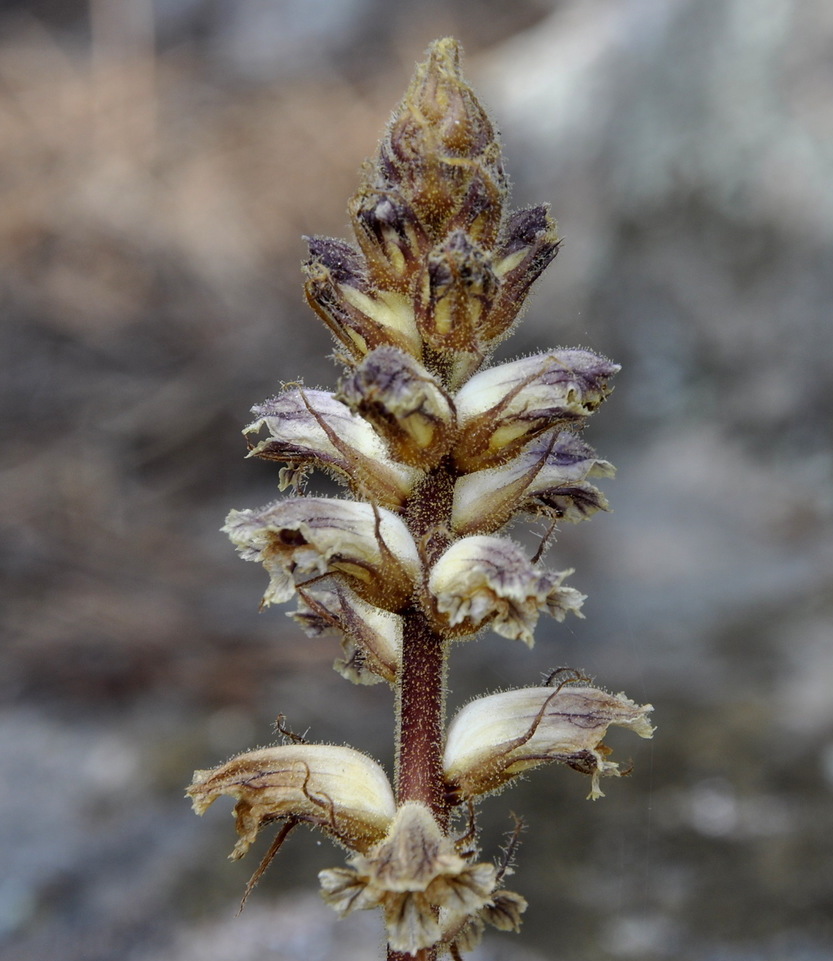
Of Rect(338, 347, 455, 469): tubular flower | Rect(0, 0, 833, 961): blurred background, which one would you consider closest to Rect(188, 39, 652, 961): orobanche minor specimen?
Rect(338, 347, 455, 469): tubular flower

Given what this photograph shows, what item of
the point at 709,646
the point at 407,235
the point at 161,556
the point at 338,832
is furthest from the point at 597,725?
the point at 161,556

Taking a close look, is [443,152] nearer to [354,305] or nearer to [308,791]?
[354,305]

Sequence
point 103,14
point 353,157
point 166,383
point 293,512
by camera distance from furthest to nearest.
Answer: point 103,14 < point 353,157 < point 166,383 < point 293,512

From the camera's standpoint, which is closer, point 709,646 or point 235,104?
point 709,646

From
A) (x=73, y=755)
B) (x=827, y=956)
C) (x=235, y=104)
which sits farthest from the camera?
(x=235, y=104)

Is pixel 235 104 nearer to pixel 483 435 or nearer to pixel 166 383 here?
pixel 166 383

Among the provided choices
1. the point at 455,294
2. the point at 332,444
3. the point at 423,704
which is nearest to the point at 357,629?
the point at 423,704
